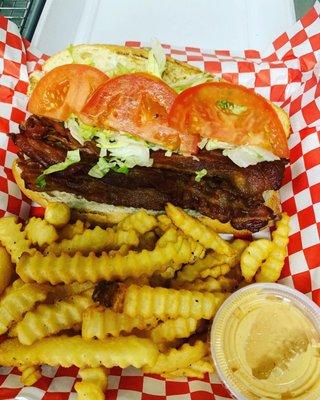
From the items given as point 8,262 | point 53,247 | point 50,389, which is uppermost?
point 53,247

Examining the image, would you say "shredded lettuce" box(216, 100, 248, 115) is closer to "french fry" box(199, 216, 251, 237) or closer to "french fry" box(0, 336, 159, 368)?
"french fry" box(199, 216, 251, 237)

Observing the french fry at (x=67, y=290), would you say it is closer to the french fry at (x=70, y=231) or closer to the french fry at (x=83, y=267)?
the french fry at (x=83, y=267)

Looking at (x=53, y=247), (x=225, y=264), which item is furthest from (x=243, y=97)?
(x=53, y=247)

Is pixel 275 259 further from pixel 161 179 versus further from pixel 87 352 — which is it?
pixel 87 352

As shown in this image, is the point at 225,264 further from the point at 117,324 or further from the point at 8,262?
the point at 8,262

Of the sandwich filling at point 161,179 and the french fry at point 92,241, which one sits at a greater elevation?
the sandwich filling at point 161,179

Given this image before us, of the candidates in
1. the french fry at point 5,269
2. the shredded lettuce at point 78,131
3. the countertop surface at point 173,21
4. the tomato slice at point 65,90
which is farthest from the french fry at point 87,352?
the countertop surface at point 173,21

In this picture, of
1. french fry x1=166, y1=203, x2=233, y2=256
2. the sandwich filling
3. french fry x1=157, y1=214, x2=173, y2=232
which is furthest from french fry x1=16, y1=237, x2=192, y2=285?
the sandwich filling
